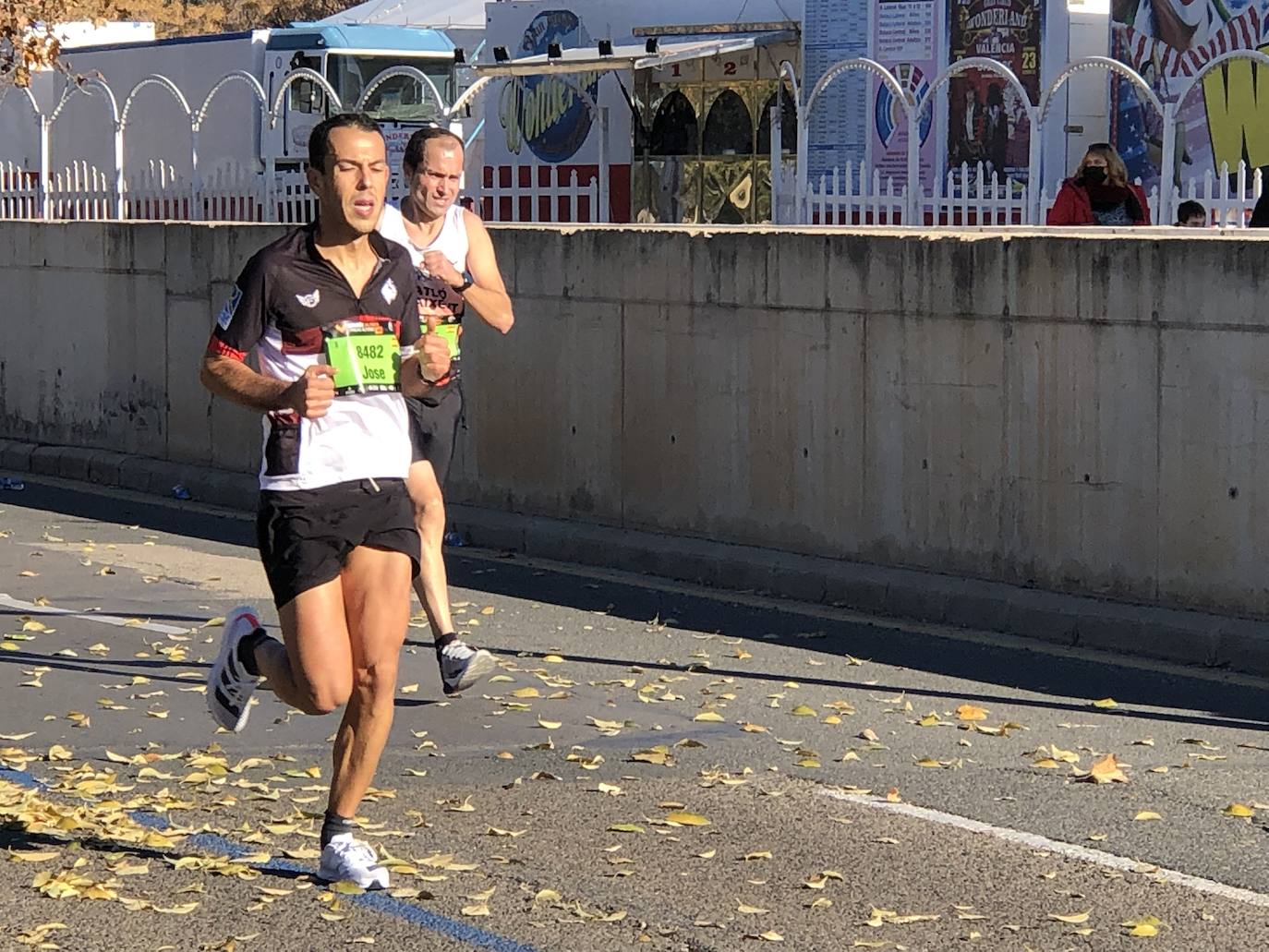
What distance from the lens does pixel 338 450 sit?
231 inches

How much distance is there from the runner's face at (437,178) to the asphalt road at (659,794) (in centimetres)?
183

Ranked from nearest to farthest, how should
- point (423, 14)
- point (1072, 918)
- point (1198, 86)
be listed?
point (1072, 918) < point (1198, 86) < point (423, 14)

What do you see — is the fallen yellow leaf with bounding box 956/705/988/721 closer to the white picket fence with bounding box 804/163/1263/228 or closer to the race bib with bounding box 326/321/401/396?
the race bib with bounding box 326/321/401/396

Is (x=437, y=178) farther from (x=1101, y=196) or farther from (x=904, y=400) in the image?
(x=1101, y=196)

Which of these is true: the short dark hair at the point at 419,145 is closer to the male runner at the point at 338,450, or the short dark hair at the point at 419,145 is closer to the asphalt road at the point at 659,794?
the asphalt road at the point at 659,794

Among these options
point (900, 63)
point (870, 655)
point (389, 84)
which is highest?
point (389, 84)

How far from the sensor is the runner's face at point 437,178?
827 centimetres

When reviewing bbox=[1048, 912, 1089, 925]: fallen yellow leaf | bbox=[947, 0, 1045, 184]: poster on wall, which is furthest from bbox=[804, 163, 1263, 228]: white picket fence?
bbox=[1048, 912, 1089, 925]: fallen yellow leaf

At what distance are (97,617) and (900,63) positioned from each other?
13.4m

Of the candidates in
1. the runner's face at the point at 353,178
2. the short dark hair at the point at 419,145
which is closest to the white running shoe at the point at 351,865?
the runner's face at the point at 353,178

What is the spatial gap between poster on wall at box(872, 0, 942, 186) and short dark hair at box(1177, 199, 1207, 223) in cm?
849

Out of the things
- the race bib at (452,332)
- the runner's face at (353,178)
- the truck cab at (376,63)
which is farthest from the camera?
the truck cab at (376,63)

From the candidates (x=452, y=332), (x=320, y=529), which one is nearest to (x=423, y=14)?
(x=452, y=332)

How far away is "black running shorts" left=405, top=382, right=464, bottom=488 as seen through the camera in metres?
8.52
